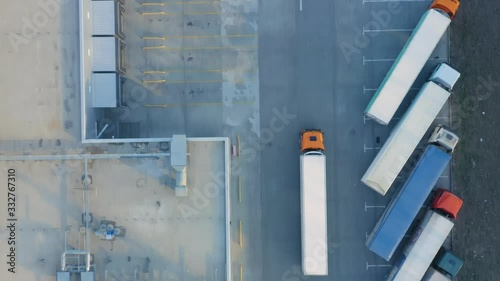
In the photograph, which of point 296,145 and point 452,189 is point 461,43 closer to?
point 452,189

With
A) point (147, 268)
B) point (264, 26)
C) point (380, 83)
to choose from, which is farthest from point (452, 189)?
point (147, 268)

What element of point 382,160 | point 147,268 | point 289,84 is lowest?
point 147,268

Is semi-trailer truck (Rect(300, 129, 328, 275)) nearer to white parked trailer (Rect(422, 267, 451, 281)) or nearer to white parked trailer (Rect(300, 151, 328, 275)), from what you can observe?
white parked trailer (Rect(300, 151, 328, 275))
